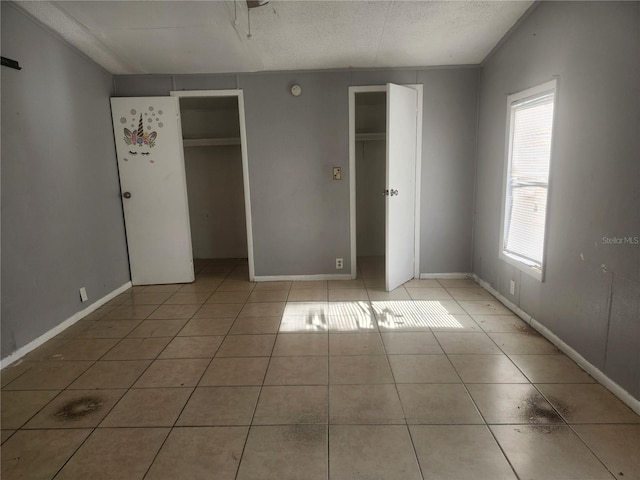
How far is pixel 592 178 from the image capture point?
7.18 feet

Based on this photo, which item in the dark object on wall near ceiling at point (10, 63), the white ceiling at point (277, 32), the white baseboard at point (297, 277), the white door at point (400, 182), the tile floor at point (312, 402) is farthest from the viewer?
the white baseboard at point (297, 277)

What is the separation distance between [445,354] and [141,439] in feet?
6.29

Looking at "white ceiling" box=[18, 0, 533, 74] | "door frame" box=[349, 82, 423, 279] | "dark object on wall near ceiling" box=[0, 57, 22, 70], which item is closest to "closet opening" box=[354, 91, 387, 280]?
"door frame" box=[349, 82, 423, 279]

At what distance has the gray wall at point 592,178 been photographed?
1904 millimetres

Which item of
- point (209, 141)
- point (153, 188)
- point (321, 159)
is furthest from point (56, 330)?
point (209, 141)

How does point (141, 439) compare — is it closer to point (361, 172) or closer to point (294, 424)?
point (294, 424)

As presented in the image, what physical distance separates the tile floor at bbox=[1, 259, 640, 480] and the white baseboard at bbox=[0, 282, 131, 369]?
7cm

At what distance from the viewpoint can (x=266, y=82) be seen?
4020 millimetres

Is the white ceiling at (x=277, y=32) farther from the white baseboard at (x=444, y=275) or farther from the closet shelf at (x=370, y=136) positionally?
the white baseboard at (x=444, y=275)

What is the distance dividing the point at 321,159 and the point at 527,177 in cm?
211

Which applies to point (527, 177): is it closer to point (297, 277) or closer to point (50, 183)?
point (297, 277)

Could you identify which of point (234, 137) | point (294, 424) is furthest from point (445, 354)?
point (234, 137)

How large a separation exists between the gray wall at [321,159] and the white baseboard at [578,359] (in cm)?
118

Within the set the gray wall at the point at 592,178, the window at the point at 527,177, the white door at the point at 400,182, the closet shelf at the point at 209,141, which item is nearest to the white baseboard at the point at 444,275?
the white door at the point at 400,182
